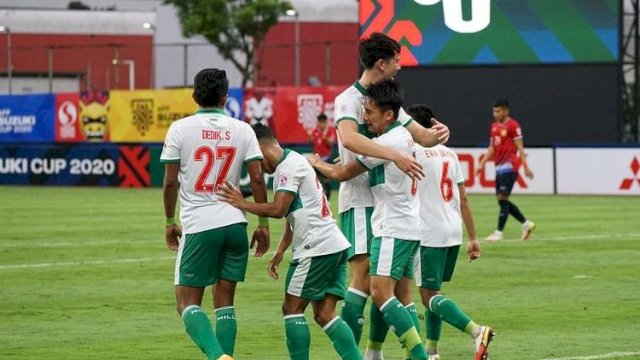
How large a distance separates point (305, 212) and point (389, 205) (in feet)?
2.17

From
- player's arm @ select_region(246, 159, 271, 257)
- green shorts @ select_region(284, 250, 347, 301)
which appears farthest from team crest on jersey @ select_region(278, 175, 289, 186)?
green shorts @ select_region(284, 250, 347, 301)

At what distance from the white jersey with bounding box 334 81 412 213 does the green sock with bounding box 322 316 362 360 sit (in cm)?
105

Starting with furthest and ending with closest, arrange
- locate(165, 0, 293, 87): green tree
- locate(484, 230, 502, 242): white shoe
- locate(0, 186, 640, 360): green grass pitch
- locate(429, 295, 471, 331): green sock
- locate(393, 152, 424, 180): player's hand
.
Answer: locate(165, 0, 293, 87): green tree → locate(484, 230, 502, 242): white shoe → locate(0, 186, 640, 360): green grass pitch → locate(429, 295, 471, 331): green sock → locate(393, 152, 424, 180): player's hand

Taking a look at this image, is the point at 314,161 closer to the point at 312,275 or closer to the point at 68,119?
the point at 312,275

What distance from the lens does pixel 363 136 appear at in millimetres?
10883

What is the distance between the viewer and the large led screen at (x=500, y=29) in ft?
123

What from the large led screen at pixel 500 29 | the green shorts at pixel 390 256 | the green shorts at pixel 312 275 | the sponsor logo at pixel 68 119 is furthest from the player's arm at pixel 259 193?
the sponsor logo at pixel 68 119

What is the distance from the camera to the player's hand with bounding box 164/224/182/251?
10891 mm

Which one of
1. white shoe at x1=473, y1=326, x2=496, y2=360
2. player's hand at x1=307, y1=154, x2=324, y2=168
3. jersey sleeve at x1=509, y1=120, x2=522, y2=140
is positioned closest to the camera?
player's hand at x1=307, y1=154, x2=324, y2=168

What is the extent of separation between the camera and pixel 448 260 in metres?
12.7

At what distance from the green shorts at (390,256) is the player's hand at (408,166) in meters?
0.60

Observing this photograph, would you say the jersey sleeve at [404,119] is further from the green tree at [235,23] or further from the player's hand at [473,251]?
the green tree at [235,23]

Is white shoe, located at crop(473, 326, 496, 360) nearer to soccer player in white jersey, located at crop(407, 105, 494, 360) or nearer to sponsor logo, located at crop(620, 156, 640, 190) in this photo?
soccer player in white jersey, located at crop(407, 105, 494, 360)

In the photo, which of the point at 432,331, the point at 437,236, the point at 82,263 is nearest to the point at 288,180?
the point at 437,236
